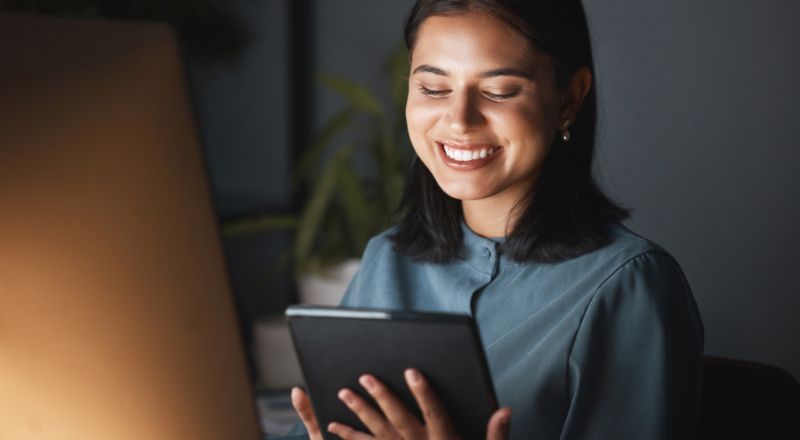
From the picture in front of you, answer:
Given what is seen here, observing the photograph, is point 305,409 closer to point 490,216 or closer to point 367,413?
point 367,413

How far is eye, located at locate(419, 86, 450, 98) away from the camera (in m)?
1.08

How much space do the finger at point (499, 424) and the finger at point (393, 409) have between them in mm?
70

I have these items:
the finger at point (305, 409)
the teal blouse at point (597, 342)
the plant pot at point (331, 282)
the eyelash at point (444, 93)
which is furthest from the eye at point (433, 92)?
the plant pot at point (331, 282)

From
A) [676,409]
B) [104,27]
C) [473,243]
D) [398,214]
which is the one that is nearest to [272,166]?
[398,214]

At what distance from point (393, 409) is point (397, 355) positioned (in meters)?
0.07

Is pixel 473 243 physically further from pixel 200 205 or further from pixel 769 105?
pixel 200 205

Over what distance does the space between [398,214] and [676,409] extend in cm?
56

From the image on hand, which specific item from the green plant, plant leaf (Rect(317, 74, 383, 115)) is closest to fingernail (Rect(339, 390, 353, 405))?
the green plant

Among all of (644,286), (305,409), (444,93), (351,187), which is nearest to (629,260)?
(644,286)

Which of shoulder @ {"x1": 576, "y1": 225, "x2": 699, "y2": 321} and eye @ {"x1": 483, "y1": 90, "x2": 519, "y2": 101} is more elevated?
eye @ {"x1": 483, "y1": 90, "x2": 519, "y2": 101}

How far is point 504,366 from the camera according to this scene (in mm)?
1089

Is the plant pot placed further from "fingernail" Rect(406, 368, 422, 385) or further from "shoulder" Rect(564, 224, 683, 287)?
"fingernail" Rect(406, 368, 422, 385)

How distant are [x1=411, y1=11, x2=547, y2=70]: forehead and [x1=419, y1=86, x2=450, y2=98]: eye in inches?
1.4

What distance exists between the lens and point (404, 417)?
0.79 m
